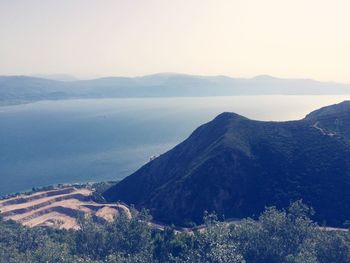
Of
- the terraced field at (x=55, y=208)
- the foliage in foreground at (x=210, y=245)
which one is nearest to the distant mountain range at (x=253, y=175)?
the terraced field at (x=55, y=208)

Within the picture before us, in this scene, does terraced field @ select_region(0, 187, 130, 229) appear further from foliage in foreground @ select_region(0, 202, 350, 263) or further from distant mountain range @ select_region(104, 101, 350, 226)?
foliage in foreground @ select_region(0, 202, 350, 263)

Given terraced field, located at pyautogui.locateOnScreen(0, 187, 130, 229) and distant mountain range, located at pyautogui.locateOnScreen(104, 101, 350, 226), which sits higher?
distant mountain range, located at pyautogui.locateOnScreen(104, 101, 350, 226)

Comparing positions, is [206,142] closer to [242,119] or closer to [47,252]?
[242,119]

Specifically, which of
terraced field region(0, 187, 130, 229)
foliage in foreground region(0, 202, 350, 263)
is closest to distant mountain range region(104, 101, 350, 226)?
terraced field region(0, 187, 130, 229)

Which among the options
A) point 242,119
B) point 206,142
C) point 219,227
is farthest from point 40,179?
point 219,227

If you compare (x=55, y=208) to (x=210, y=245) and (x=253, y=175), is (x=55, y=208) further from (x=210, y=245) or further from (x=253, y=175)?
(x=210, y=245)

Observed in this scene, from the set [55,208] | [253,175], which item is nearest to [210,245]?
[253,175]
